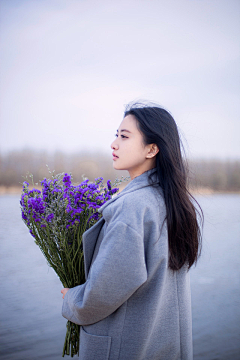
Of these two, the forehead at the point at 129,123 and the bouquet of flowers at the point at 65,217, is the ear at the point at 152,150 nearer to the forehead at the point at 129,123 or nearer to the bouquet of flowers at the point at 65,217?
the forehead at the point at 129,123

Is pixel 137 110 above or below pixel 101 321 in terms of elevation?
above

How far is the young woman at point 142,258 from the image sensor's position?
0.74 meters

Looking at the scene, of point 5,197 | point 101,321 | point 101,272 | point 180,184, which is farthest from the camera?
point 5,197

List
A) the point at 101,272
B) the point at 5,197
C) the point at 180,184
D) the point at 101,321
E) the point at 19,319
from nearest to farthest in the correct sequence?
the point at 101,272, the point at 101,321, the point at 180,184, the point at 19,319, the point at 5,197

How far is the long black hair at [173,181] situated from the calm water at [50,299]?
55 centimetres

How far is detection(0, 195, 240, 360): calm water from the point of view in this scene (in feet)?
7.59

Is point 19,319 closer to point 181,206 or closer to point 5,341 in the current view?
point 5,341

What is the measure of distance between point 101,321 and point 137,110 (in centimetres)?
77

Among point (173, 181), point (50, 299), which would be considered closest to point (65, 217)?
point (173, 181)

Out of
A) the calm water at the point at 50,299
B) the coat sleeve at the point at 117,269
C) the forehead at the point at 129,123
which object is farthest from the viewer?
the calm water at the point at 50,299

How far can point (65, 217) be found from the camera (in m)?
1.01

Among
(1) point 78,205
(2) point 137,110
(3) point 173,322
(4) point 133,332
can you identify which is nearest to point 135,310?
(4) point 133,332

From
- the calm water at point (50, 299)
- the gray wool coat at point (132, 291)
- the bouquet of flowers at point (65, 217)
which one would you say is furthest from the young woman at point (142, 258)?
the calm water at point (50, 299)

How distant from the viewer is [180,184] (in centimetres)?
95
